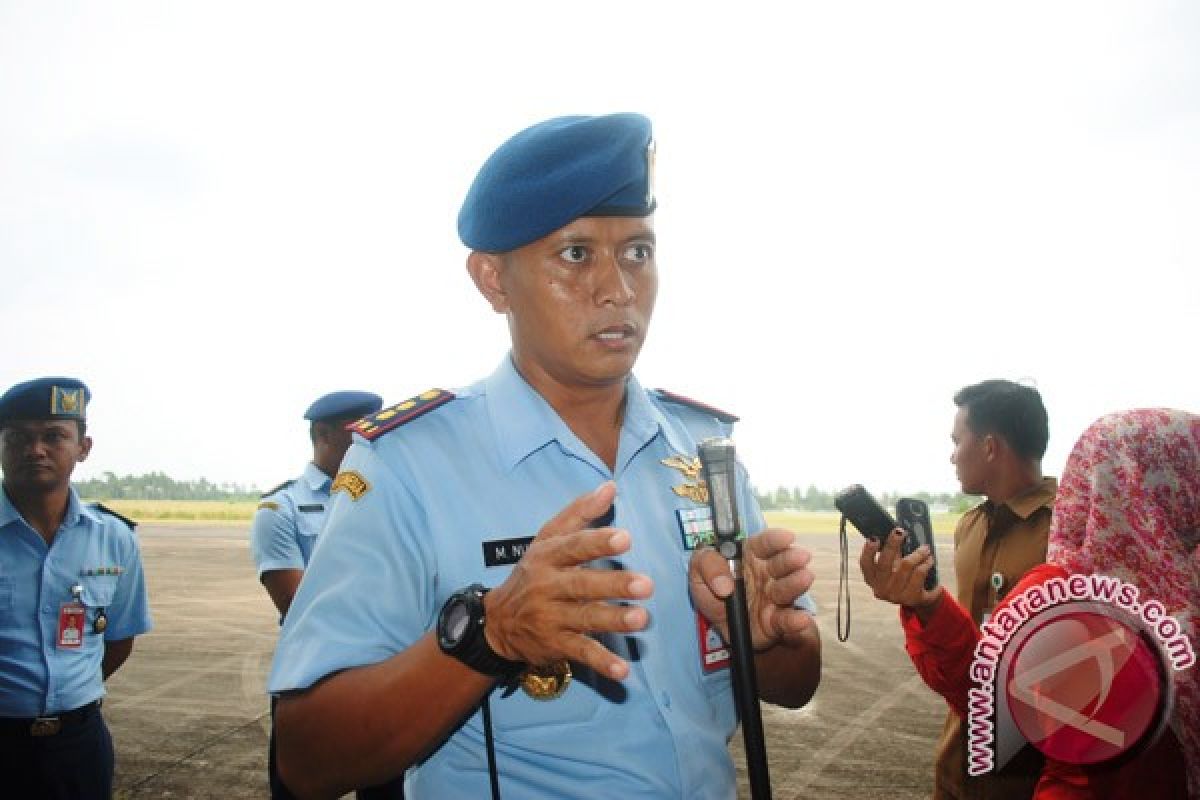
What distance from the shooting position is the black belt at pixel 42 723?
157 inches

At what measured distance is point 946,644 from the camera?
311 cm

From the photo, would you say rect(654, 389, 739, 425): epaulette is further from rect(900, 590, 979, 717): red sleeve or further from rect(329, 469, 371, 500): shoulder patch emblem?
rect(900, 590, 979, 717): red sleeve

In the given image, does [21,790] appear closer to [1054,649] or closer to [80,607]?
[80,607]

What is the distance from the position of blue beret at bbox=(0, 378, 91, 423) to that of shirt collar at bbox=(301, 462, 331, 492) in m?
1.70

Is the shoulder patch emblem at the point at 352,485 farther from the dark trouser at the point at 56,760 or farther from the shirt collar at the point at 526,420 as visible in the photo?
the dark trouser at the point at 56,760

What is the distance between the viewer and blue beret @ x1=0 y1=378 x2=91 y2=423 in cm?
449

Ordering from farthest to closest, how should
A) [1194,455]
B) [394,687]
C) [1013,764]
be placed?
1. [1013,764]
2. [1194,455]
3. [394,687]

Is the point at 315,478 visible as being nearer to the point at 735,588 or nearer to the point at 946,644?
the point at 946,644

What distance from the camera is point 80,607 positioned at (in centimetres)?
443

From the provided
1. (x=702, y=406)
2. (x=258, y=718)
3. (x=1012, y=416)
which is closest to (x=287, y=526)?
(x=258, y=718)

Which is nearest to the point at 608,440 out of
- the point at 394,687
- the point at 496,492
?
the point at 496,492

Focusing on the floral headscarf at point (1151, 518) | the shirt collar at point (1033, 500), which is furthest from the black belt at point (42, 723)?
the shirt collar at point (1033, 500)

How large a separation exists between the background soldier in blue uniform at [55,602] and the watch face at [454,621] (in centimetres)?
384

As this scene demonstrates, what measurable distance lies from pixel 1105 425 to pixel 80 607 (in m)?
4.98
